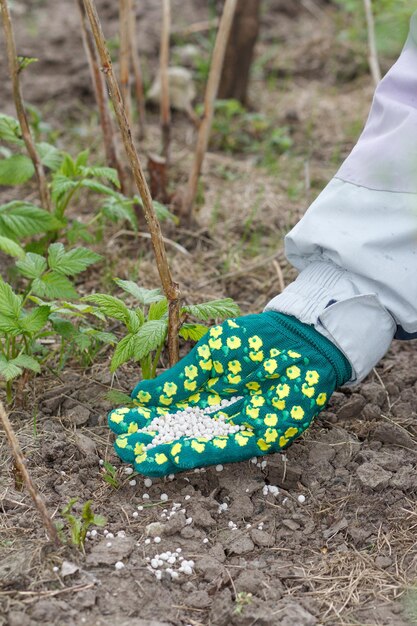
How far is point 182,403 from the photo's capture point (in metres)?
1.91

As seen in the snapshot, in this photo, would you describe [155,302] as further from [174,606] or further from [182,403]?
[174,606]

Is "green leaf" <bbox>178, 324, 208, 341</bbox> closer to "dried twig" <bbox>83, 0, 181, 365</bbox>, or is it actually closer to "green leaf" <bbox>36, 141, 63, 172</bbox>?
"dried twig" <bbox>83, 0, 181, 365</bbox>

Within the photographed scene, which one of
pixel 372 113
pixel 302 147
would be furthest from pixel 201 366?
pixel 302 147

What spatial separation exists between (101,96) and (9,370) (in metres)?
1.24

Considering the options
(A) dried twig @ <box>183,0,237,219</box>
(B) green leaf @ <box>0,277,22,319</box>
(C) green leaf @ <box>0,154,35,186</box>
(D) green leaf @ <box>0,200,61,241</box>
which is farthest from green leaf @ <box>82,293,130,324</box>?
(A) dried twig @ <box>183,0,237,219</box>

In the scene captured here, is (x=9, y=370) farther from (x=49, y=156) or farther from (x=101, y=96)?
(x=101, y=96)

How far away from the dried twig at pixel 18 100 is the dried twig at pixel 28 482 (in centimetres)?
104

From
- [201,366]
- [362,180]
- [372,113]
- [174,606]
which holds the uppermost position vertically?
[372,113]

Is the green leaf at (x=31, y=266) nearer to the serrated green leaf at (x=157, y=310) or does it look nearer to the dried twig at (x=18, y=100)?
the serrated green leaf at (x=157, y=310)

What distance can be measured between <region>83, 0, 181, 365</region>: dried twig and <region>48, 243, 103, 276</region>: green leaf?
0.27 metres

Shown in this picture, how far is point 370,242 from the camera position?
184 cm

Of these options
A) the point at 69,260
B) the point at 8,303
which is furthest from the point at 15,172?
the point at 8,303

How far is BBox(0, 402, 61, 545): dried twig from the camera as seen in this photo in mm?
1499

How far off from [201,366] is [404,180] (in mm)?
652
